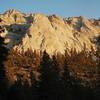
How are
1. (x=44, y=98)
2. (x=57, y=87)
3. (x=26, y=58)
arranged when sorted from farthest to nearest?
(x=26, y=58), (x=57, y=87), (x=44, y=98)

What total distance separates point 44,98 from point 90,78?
43155mm

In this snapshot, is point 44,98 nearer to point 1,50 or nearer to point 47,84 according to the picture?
point 47,84

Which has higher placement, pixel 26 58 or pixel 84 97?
pixel 26 58

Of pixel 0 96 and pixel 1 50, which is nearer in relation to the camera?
pixel 1 50

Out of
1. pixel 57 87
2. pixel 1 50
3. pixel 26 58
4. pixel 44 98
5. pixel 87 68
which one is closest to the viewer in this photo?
pixel 1 50

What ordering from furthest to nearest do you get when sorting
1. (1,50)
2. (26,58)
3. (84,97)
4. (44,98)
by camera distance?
(26,58), (84,97), (44,98), (1,50)

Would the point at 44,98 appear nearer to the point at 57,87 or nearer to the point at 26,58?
the point at 57,87

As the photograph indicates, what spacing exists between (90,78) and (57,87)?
3890cm

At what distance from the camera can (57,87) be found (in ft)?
208

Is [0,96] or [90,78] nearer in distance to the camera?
[0,96]

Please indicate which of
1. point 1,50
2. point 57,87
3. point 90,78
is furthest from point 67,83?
point 1,50

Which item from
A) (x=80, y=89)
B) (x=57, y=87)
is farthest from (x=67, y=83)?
(x=57, y=87)

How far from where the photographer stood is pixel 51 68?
63.0 meters

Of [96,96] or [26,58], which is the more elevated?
[26,58]
